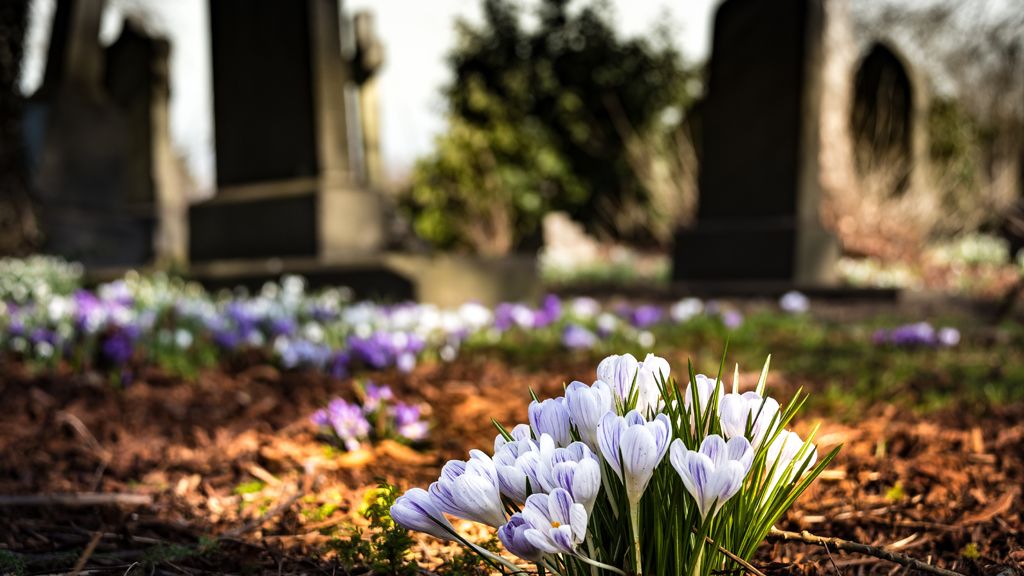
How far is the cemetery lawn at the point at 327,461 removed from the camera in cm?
168

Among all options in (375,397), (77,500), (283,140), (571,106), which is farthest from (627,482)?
(571,106)

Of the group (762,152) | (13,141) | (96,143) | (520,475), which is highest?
(96,143)

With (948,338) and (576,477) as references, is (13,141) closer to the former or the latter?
(948,338)

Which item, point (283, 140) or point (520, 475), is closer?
point (520, 475)

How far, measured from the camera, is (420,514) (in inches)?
45.3

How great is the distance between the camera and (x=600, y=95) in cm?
1703

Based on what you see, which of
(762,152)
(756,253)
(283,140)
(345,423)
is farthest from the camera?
(756,253)

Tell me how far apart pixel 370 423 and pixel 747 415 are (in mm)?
1623

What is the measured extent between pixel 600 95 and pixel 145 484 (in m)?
15.6

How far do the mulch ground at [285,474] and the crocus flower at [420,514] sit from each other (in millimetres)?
278

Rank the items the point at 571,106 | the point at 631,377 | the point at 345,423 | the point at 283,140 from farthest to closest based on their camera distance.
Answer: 1. the point at 571,106
2. the point at 283,140
3. the point at 345,423
4. the point at 631,377

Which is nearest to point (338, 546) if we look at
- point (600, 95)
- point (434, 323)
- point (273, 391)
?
point (273, 391)

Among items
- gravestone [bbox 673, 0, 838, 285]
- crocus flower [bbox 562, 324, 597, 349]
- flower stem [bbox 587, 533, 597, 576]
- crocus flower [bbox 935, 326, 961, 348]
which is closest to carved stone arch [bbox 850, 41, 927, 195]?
gravestone [bbox 673, 0, 838, 285]

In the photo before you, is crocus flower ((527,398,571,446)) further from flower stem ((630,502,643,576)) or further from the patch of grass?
the patch of grass
